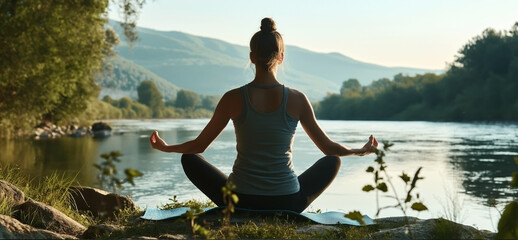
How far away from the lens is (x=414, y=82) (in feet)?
273

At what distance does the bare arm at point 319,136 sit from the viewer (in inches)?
149

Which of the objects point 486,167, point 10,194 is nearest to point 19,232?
point 10,194

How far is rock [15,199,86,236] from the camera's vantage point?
4234mm

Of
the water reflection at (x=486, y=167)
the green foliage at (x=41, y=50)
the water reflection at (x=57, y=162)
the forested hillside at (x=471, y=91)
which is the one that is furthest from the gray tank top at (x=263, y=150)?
the forested hillside at (x=471, y=91)

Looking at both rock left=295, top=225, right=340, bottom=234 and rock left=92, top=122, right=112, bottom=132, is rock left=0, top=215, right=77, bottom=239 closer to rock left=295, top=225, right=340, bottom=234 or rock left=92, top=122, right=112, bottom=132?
rock left=295, top=225, right=340, bottom=234

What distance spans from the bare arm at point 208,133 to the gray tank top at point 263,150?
3.7 inches

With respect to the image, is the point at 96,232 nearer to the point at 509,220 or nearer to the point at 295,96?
the point at 295,96

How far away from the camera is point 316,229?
12.5ft

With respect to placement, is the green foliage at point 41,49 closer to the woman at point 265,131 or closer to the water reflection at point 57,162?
the water reflection at point 57,162

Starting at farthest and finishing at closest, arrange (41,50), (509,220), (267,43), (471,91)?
(471,91), (41,50), (267,43), (509,220)

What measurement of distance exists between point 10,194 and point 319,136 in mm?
2445

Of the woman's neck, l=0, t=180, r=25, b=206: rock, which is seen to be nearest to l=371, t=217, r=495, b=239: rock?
the woman's neck

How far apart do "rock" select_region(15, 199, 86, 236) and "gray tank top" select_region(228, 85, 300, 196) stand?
4.26ft

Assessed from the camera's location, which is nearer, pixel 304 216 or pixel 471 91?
pixel 304 216
